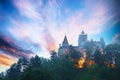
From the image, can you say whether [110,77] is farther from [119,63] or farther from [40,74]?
[40,74]

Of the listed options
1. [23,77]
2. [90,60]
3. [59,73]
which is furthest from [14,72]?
[23,77]

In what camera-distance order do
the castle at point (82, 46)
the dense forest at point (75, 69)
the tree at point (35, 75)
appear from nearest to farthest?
the tree at point (35, 75) → the dense forest at point (75, 69) → the castle at point (82, 46)

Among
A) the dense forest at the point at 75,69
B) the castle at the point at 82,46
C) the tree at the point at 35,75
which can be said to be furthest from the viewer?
the castle at the point at 82,46

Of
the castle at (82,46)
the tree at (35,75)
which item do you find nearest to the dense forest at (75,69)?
the tree at (35,75)

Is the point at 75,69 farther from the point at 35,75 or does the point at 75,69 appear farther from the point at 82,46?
the point at 82,46

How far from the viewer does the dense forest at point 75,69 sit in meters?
18.8

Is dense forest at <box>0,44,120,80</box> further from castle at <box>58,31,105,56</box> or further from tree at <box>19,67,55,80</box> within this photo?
castle at <box>58,31,105,56</box>

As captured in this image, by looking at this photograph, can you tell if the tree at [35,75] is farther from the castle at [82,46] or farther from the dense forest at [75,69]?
the castle at [82,46]

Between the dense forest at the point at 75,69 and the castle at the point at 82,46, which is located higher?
the castle at the point at 82,46

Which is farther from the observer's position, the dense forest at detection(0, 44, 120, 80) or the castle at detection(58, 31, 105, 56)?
the castle at detection(58, 31, 105, 56)

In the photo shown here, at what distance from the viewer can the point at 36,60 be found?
2830 centimetres

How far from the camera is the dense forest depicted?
18833mm

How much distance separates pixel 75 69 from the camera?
88.7ft

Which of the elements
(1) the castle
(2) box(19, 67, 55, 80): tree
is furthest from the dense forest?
(1) the castle
